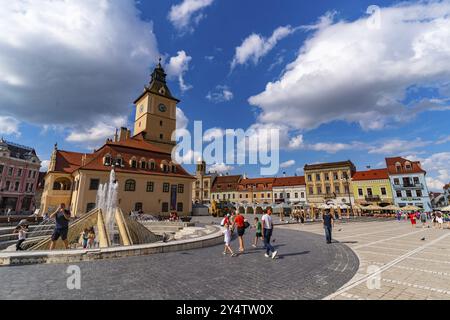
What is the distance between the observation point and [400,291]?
477cm

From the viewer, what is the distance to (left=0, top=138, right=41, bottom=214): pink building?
43281mm

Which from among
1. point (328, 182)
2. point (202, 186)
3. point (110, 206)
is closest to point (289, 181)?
point (328, 182)

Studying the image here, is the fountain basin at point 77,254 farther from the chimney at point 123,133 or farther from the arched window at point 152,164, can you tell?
the chimney at point 123,133

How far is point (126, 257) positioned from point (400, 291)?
27.4ft

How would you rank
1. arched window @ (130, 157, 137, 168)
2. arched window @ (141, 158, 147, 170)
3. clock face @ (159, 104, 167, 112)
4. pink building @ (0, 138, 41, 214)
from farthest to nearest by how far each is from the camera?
clock face @ (159, 104, 167, 112)
pink building @ (0, 138, 41, 214)
arched window @ (141, 158, 147, 170)
arched window @ (130, 157, 137, 168)

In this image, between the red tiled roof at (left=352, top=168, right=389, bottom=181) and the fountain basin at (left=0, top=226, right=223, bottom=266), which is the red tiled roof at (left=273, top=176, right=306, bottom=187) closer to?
the red tiled roof at (left=352, top=168, right=389, bottom=181)

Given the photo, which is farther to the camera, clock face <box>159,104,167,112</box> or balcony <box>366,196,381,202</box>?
clock face <box>159,104,167,112</box>

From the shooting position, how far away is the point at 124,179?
99.7 ft

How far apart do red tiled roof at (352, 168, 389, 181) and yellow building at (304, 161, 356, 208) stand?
1.42m

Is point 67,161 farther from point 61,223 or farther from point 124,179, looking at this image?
point 61,223

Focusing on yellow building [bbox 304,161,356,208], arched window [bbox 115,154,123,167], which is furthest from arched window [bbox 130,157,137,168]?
yellow building [bbox 304,161,356,208]

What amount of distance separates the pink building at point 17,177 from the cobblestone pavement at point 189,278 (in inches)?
1941
